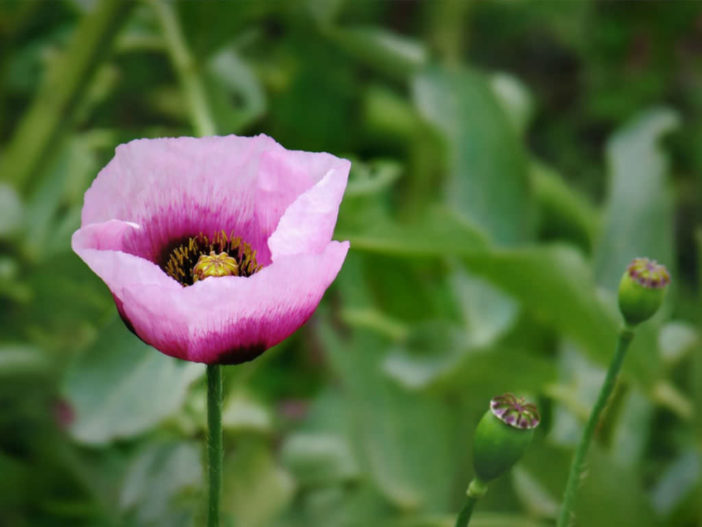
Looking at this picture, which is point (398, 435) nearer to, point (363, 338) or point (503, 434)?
point (363, 338)

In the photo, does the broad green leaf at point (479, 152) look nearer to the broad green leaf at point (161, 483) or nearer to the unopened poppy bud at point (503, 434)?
the broad green leaf at point (161, 483)

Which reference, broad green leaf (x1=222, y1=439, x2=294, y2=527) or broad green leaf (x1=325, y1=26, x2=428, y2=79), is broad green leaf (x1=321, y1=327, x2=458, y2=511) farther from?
broad green leaf (x1=325, y1=26, x2=428, y2=79)

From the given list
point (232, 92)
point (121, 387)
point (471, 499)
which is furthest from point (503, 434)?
point (232, 92)

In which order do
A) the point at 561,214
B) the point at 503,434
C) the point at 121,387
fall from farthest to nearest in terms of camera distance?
1. the point at 561,214
2. the point at 121,387
3. the point at 503,434

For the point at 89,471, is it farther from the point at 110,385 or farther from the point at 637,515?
the point at 637,515

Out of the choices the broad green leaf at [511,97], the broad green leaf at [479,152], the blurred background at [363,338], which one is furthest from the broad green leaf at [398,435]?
the broad green leaf at [511,97]

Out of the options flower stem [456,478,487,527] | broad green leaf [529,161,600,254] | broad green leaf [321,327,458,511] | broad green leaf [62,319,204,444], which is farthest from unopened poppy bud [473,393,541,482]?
broad green leaf [529,161,600,254]

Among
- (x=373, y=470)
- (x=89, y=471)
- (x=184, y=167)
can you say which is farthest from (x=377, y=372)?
(x=184, y=167)
